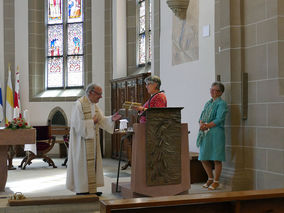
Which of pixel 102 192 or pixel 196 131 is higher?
pixel 196 131

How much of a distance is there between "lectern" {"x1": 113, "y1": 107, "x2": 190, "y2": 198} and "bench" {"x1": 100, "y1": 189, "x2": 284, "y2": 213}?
10.3ft

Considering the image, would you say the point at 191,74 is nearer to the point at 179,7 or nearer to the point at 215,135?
the point at 179,7

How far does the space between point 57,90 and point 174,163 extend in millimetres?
8961

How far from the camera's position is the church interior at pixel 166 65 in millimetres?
6312

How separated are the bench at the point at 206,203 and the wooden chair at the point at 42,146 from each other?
817 centimetres

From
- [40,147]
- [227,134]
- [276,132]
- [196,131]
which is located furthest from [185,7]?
[40,147]

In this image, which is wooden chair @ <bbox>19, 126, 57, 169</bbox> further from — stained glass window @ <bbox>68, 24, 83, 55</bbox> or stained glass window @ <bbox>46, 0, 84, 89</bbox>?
stained glass window @ <bbox>68, 24, 83, 55</bbox>

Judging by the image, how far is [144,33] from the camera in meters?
12.4

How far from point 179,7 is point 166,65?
4.36ft

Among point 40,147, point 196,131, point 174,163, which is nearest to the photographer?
point 174,163

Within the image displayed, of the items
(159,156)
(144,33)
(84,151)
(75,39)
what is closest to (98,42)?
(75,39)

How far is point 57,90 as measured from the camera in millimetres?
14539

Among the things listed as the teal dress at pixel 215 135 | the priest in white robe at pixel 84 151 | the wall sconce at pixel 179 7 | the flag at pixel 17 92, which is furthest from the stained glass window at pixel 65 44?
the teal dress at pixel 215 135

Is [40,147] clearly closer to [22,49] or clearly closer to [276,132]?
[22,49]
